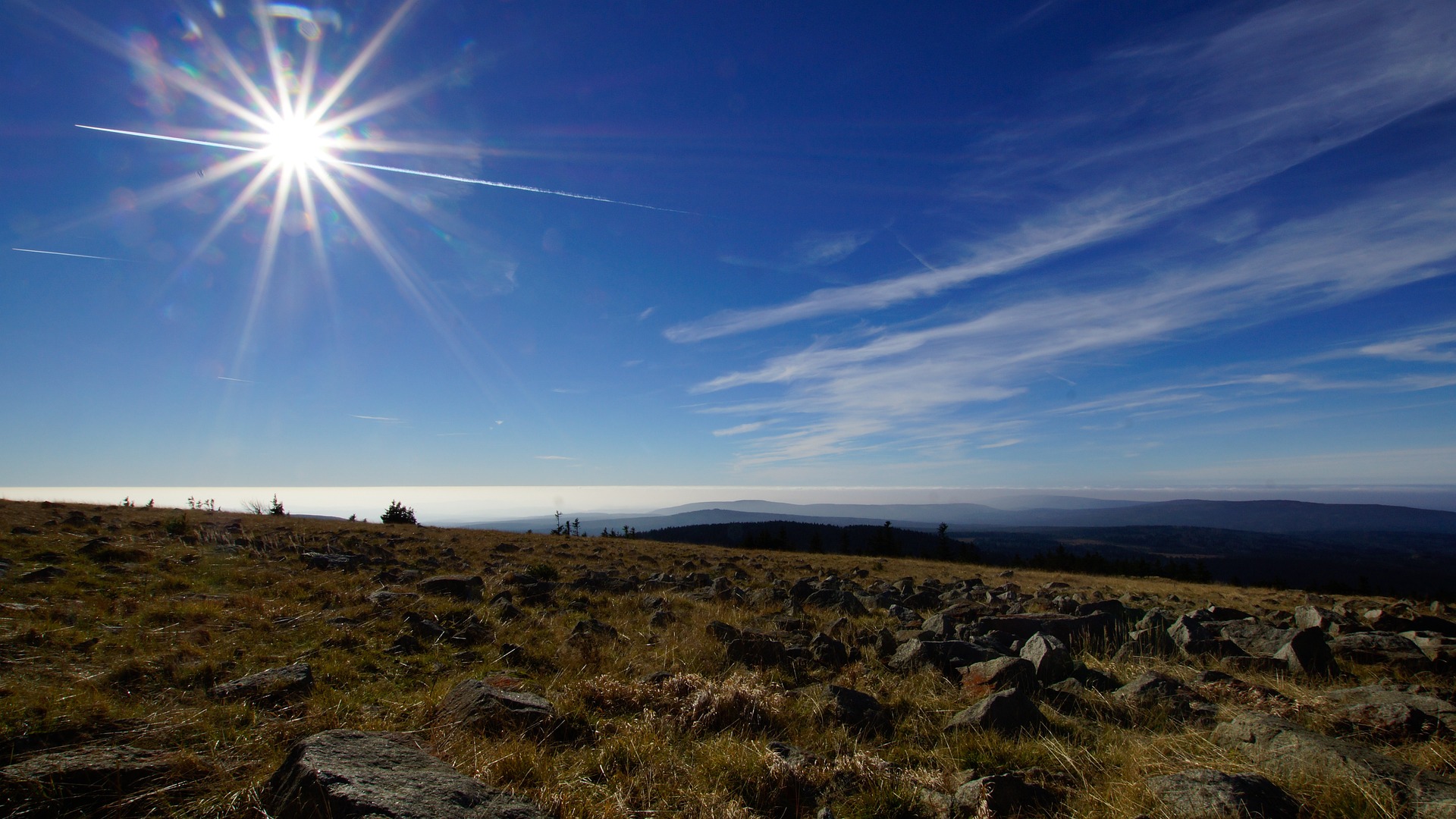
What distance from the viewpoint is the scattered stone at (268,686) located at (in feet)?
19.8

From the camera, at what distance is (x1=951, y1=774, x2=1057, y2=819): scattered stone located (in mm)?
4270

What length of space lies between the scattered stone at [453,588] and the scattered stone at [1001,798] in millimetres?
11146

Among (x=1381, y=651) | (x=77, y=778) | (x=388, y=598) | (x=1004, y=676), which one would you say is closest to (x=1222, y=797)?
(x=1004, y=676)

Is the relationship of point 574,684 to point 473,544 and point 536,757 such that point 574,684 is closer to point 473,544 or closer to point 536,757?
point 536,757

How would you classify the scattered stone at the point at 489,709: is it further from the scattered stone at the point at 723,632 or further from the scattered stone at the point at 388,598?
the scattered stone at the point at 388,598

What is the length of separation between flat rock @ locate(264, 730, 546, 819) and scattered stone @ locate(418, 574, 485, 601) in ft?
30.5

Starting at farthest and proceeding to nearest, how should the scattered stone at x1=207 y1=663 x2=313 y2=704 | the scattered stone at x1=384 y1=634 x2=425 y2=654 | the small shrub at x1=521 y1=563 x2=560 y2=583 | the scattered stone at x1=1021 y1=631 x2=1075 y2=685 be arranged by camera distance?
the small shrub at x1=521 y1=563 x2=560 y2=583
the scattered stone at x1=384 y1=634 x2=425 y2=654
the scattered stone at x1=1021 y1=631 x2=1075 y2=685
the scattered stone at x1=207 y1=663 x2=313 y2=704

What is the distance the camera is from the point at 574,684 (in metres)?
7.17

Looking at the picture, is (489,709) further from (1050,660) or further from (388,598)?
(388,598)

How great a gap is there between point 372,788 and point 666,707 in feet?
11.6

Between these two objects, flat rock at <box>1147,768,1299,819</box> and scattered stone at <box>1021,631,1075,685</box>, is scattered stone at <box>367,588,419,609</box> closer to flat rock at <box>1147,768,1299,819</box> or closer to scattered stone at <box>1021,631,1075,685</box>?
scattered stone at <box>1021,631,1075,685</box>

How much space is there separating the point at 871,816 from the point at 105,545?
1910cm

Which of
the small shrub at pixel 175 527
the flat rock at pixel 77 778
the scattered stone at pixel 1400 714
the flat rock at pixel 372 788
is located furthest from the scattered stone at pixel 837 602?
the small shrub at pixel 175 527

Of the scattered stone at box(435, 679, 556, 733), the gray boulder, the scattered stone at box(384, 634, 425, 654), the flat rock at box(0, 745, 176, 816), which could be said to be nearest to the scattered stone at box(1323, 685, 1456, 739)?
the gray boulder
